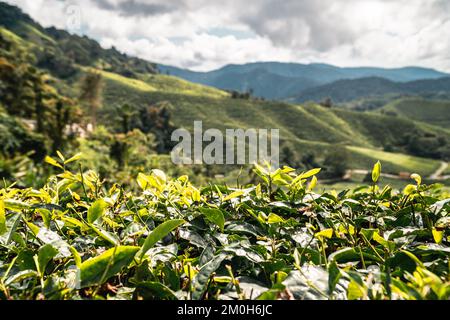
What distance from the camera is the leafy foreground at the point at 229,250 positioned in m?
0.69

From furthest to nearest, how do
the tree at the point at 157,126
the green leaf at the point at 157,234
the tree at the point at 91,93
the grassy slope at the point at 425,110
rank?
the grassy slope at the point at 425,110
the tree at the point at 157,126
the tree at the point at 91,93
the green leaf at the point at 157,234

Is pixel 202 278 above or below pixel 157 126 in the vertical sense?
above

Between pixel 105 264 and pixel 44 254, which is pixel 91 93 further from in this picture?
pixel 105 264

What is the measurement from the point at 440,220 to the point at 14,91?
21.4 metres

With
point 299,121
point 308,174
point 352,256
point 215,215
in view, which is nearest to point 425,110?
point 299,121

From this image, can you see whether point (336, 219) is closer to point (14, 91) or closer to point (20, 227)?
point (20, 227)

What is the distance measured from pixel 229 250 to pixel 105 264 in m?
0.30

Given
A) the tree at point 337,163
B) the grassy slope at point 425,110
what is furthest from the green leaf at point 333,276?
the grassy slope at point 425,110

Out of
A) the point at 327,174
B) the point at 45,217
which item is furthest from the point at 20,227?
the point at 327,174

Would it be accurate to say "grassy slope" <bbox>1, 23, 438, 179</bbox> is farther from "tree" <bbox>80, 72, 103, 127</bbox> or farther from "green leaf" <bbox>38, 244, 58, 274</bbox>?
"green leaf" <bbox>38, 244, 58, 274</bbox>

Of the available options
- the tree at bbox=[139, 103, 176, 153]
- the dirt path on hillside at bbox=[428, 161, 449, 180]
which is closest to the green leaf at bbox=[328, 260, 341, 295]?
the tree at bbox=[139, 103, 176, 153]

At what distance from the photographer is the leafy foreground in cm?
69

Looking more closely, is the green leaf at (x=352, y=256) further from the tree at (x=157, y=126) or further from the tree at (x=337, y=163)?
the tree at (x=337, y=163)

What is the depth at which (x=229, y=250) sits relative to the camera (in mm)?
839
